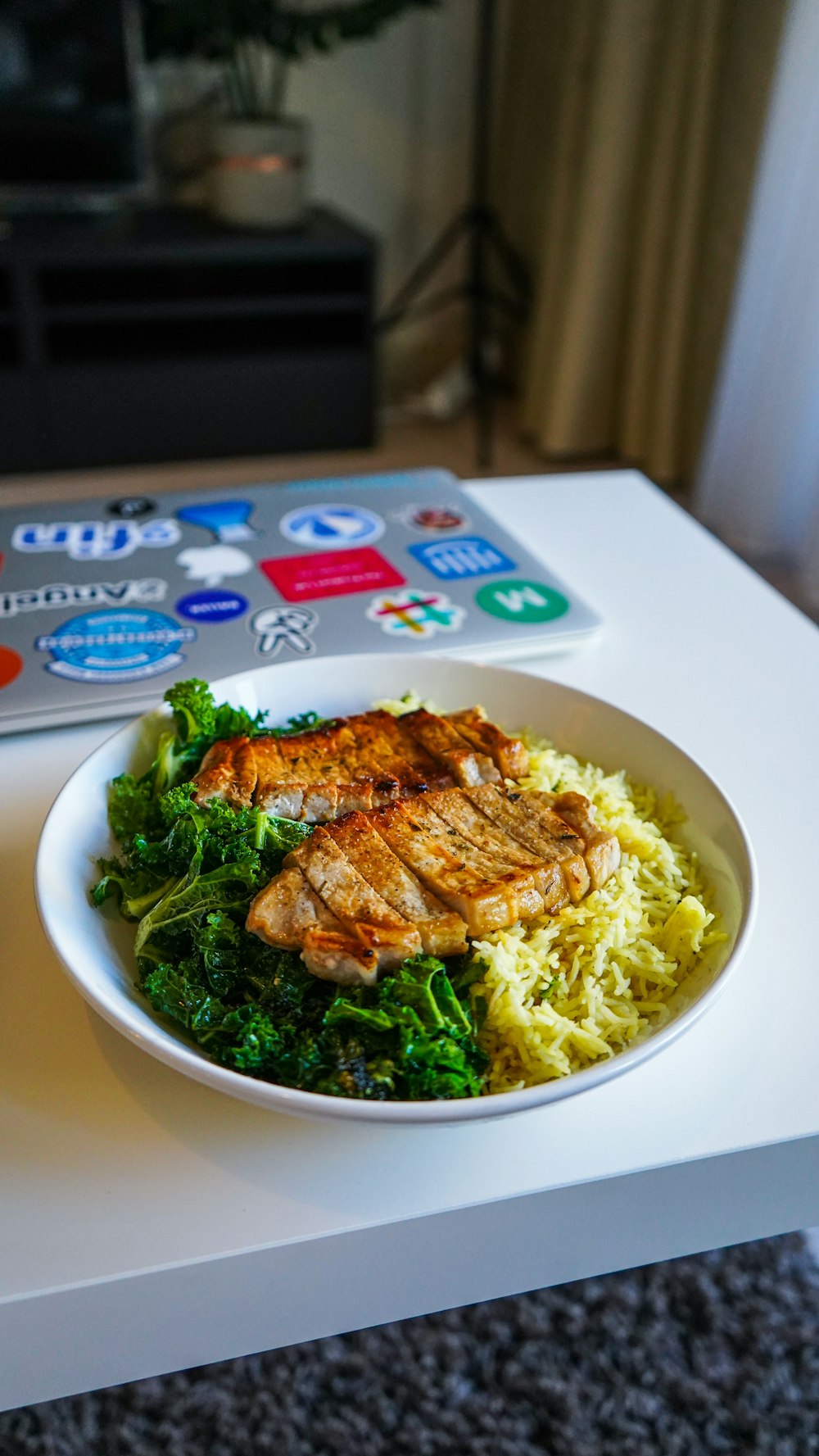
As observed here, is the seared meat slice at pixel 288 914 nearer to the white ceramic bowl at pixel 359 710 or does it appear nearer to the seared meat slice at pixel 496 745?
the white ceramic bowl at pixel 359 710

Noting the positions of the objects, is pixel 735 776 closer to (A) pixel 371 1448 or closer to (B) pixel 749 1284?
(B) pixel 749 1284

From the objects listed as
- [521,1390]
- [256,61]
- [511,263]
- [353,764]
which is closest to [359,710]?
[353,764]

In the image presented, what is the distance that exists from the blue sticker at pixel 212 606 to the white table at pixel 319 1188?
0.37 meters

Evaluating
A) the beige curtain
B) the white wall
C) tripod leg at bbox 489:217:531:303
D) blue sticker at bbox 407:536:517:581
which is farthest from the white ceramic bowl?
tripod leg at bbox 489:217:531:303

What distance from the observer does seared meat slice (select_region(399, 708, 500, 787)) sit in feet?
2.54

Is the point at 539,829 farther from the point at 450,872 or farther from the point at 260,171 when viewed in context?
the point at 260,171

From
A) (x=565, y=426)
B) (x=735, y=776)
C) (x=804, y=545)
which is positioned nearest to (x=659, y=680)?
(x=735, y=776)

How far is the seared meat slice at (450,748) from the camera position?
0.77m

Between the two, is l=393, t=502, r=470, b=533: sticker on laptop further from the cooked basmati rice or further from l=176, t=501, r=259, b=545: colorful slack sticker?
A: the cooked basmati rice

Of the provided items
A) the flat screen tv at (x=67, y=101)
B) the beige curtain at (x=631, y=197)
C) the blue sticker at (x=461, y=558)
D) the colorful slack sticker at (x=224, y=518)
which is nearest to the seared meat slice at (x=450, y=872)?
the blue sticker at (x=461, y=558)

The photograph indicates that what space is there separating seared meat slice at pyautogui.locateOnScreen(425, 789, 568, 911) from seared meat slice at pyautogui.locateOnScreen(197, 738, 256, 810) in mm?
122

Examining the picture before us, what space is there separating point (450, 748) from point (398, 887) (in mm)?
167

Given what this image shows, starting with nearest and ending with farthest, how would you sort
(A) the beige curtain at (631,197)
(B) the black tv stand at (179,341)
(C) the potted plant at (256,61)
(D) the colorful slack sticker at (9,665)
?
(D) the colorful slack sticker at (9,665) < (A) the beige curtain at (631,197) < (C) the potted plant at (256,61) < (B) the black tv stand at (179,341)

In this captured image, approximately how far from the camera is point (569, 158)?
9.46 ft
